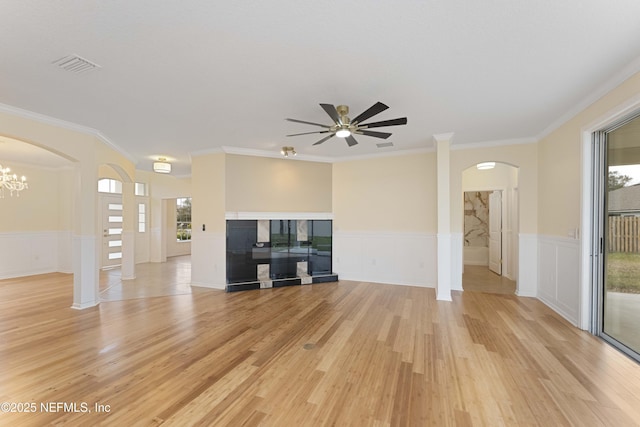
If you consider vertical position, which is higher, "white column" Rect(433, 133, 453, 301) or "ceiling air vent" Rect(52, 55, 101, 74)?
"ceiling air vent" Rect(52, 55, 101, 74)

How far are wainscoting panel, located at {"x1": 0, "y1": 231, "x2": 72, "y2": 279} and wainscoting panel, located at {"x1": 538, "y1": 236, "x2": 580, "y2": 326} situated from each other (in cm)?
1013

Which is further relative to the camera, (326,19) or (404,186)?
(404,186)

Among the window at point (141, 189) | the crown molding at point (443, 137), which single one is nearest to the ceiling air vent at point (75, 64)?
the crown molding at point (443, 137)

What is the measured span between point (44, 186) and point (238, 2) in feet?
27.0

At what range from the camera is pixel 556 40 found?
219 cm

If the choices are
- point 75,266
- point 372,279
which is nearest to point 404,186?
point 372,279

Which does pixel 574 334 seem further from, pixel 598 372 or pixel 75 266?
pixel 75 266

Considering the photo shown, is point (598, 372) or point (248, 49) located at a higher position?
point (248, 49)

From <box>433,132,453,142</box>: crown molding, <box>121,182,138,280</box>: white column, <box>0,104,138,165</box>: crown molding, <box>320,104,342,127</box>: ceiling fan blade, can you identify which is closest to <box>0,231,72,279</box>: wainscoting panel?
<box>121,182,138,280</box>: white column

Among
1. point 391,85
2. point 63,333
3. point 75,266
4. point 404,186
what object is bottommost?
point 63,333

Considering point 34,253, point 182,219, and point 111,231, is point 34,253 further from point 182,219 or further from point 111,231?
point 182,219

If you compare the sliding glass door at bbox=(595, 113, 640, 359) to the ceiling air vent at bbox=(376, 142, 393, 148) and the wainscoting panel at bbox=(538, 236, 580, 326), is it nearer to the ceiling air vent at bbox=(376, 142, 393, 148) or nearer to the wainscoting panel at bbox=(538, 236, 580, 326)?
the wainscoting panel at bbox=(538, 236, 580, 326)

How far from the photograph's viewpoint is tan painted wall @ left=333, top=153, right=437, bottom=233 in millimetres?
5578

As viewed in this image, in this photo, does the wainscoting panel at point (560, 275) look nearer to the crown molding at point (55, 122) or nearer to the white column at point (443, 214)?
the white column at point (443, 214)
